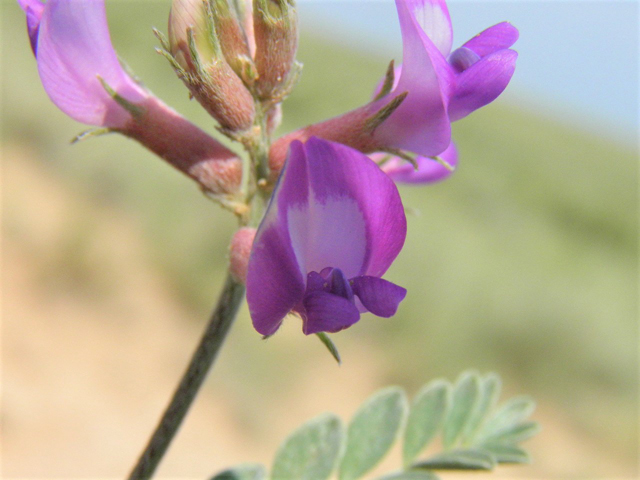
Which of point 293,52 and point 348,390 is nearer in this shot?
point 293,52

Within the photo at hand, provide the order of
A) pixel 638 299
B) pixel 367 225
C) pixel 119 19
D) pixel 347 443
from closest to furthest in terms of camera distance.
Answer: pixel 367 225, pixel 347 443, pixel 638 299, pixel 119 19

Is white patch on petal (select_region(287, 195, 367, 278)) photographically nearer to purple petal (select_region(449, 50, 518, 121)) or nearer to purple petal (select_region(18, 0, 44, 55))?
purple petal (select_region(449, 50, 518, 121))

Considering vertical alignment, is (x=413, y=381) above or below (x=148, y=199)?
below

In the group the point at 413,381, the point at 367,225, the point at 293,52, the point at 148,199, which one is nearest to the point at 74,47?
the point at 293,52

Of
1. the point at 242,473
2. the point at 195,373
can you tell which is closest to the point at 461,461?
the point at 242,473

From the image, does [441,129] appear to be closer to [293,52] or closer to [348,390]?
[293,52]

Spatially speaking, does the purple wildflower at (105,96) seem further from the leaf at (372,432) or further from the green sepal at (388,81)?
the leaf at (372,432)

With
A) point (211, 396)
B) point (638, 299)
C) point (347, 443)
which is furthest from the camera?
point (638, 299)
